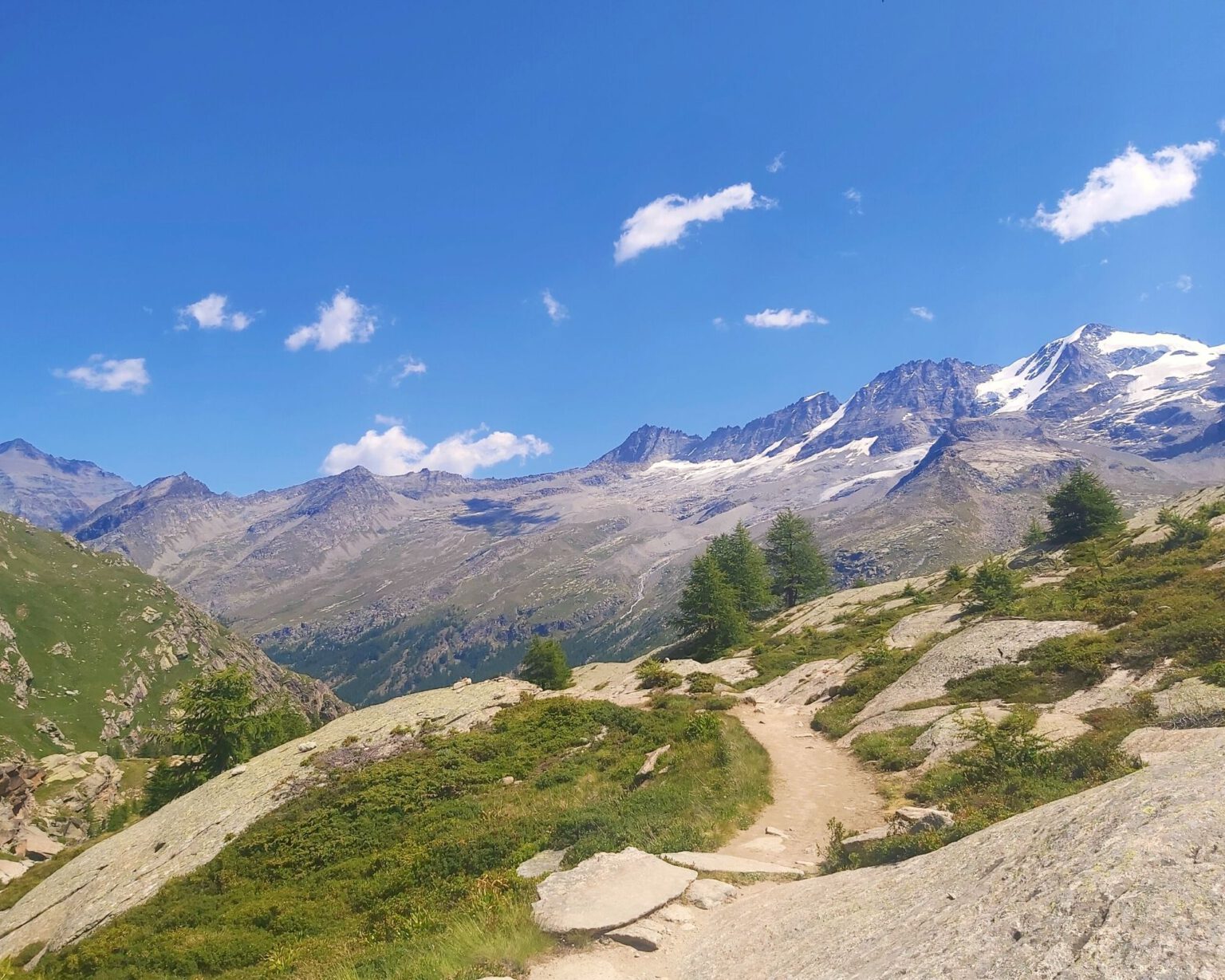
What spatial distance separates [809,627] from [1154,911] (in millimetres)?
56620

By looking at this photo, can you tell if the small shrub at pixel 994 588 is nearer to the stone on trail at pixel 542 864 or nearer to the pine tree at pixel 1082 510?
the pine tree at pixel 1082 510

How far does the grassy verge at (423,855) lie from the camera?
42.8ft

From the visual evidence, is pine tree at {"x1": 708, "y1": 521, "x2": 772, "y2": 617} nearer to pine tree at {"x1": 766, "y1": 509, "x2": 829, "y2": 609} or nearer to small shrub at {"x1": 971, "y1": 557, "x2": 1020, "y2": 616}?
pine tree at {"x1": 766, "y1": 509, "x2": 829, "y2": 609}

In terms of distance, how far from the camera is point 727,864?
14227 millimetres

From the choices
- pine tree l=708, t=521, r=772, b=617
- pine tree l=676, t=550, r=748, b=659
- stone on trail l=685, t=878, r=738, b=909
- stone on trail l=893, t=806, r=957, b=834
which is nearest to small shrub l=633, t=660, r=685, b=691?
pine tree l=676, t=550, r=748, b=659

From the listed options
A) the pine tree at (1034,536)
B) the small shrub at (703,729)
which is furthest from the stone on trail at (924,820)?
the pine tree at (1034,536)

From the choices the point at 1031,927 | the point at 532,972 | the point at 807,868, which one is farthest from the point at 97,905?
the point at 1031,927

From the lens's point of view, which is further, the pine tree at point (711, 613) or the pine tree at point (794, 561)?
the pine tree at point (794, 561)

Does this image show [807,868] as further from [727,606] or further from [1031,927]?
[727,606]

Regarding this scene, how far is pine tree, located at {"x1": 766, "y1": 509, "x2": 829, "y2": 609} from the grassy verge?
209 feet

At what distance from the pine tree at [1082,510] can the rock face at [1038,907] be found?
215ft

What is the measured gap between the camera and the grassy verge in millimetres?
13047

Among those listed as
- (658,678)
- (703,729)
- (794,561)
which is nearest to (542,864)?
(703,729)

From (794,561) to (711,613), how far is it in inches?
1111
